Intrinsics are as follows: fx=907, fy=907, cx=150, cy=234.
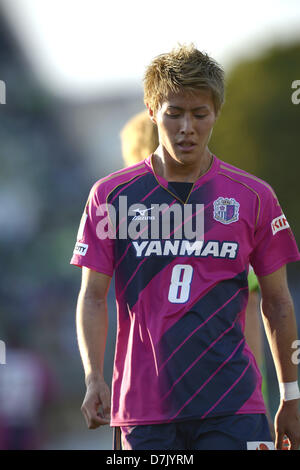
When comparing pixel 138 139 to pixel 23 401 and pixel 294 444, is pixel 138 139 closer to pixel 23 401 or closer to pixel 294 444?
pixel 294 444

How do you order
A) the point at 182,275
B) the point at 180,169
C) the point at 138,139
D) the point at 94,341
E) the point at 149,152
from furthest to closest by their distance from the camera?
the point at 138,139, the point at 149,152, the point at 180,169, the point at 94,341, the point at 182,275

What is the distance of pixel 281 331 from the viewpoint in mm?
4246

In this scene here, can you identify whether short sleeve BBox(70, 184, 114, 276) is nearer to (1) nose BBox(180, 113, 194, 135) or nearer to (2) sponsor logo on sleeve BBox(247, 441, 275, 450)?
(1) nose BBox(180, 113, 194, 135)

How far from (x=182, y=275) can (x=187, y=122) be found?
2.23 feet

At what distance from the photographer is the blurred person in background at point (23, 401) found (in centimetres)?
985

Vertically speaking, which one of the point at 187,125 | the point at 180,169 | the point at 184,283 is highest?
the point at 187,125

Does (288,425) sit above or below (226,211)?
below

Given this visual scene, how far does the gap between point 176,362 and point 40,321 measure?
44.9ft

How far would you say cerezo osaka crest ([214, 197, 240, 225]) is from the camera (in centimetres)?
413

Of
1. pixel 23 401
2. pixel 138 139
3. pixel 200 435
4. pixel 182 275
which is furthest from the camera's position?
pixel 23 401

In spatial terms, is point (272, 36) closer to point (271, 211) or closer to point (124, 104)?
point (124, 104)

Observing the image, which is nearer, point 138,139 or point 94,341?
point 94,341

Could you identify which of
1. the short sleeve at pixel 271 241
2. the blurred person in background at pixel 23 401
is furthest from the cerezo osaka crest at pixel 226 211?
the blurred person in background at pixel 23 401

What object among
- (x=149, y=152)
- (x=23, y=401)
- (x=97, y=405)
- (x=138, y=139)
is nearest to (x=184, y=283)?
(x=97, y=405)
